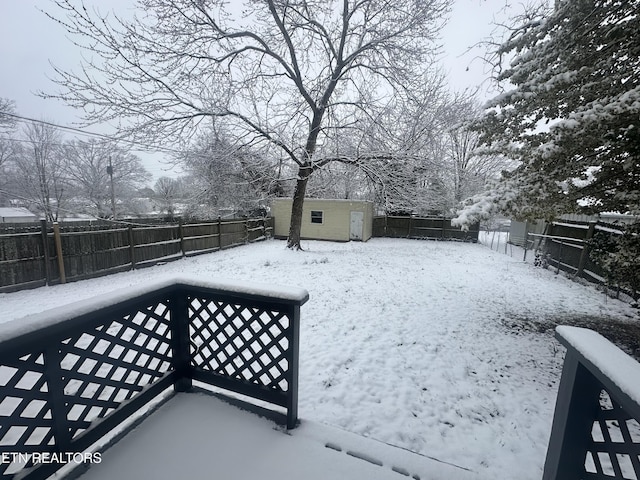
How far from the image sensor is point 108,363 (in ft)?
5.84

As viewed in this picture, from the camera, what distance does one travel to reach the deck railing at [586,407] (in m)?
1.07

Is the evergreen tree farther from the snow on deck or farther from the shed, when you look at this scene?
the shed

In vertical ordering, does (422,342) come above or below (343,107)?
below

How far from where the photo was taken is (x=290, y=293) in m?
2.03

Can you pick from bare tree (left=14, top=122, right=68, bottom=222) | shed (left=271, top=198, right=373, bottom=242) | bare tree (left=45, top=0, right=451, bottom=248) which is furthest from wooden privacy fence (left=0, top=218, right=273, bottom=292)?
bare tree (left=14, top=122, right=68, bottom=222)

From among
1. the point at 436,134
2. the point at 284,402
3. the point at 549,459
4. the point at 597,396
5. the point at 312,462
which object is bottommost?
the point at 312,462

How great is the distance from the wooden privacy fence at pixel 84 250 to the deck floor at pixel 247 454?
6.63m

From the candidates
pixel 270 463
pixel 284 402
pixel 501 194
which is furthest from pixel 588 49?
pixel 270 463

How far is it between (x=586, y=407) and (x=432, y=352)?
269 cm

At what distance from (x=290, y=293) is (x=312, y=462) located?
3.81ft

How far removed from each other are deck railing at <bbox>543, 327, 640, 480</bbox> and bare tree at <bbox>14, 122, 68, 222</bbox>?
94.2 ft

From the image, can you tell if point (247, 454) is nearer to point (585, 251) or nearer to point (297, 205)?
point (297, 205)

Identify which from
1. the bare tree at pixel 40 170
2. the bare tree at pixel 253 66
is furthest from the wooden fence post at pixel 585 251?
the bare tree at pixel 40 170

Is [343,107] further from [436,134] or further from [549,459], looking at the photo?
[549,459]
